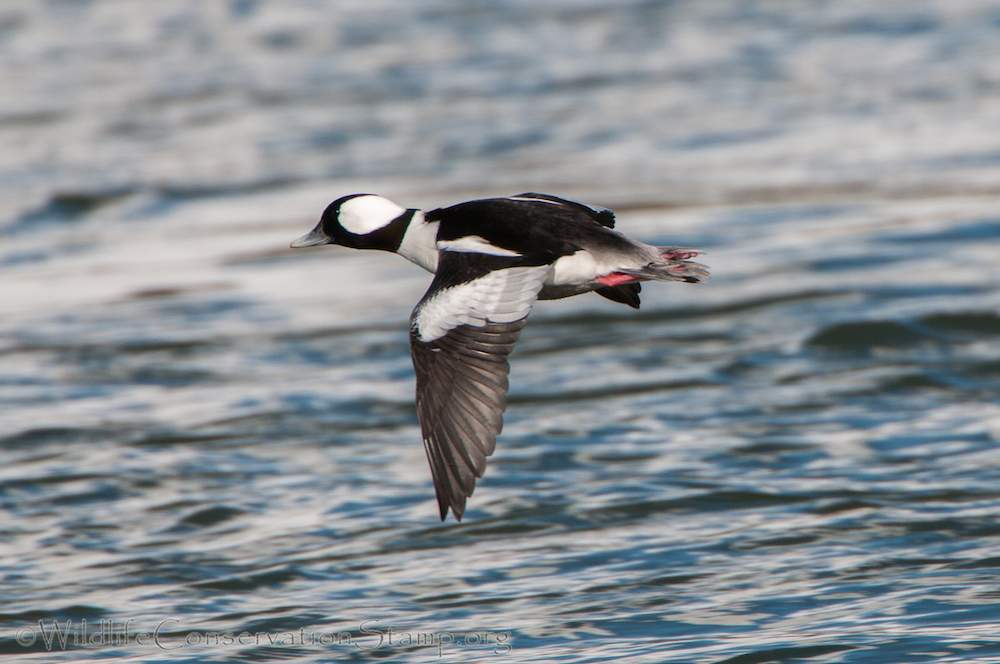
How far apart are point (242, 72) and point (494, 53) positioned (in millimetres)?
3130

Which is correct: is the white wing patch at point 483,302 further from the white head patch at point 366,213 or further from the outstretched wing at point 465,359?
the white head patch at point 366,213

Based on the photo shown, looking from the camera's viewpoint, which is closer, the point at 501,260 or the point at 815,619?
the point at 501,260

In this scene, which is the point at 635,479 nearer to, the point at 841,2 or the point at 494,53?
the point at 494,53

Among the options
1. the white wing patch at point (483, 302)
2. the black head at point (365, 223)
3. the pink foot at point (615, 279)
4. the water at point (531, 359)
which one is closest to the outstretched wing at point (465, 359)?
the white wing patch at point (483, 302)

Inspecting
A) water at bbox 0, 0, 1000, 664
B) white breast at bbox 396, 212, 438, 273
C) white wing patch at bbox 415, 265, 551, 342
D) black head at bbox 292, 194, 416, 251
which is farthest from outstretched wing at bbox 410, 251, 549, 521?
water at bbox 0, 0, 1000, 664

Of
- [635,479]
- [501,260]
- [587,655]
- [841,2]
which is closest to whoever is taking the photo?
[501,260]

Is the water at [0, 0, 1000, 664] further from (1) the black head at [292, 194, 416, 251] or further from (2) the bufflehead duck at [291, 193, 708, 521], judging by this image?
(1) the black head at [292, 194, 416, 251]

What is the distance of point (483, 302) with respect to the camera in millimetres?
5457

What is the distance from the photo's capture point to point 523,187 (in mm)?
14023

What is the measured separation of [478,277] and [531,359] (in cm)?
498

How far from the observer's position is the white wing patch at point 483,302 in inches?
213

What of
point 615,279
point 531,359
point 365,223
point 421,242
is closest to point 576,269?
point 615,279

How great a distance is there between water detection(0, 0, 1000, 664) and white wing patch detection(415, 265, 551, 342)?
1.49 meters

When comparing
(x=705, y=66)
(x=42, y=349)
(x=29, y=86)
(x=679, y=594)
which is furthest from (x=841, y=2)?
(x=679, y=594)
